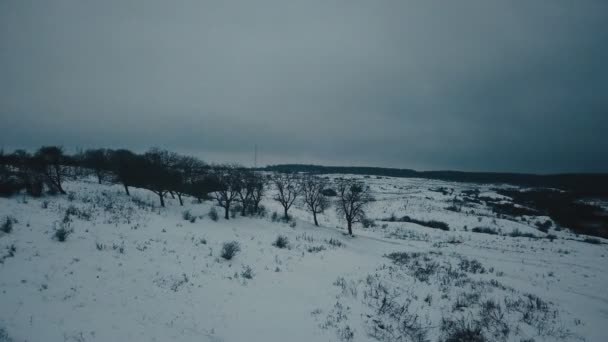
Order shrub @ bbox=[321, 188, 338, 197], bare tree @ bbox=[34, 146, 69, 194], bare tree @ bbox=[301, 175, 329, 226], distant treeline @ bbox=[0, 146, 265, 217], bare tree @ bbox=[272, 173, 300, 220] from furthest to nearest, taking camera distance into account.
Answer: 1. shrub @ bbox=[321, 188, 338, 197]
2. bare tree @ bbox=[301, 175, 329, 226]
3. bare tree @ bbox=[272, 173, 300, 220]
4. bare tree @ bbox=[34, 146, 69, 194]
5. distant treeline @ bbox=[0, 146, 265, 217]

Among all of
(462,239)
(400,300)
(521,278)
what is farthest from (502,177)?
(400,300)

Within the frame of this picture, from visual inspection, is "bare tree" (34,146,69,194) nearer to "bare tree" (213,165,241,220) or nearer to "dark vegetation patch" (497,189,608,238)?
"bare tree" (213,165,241,220)

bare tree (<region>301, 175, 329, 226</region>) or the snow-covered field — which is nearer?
the snow-covered field

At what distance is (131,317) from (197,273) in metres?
3.56

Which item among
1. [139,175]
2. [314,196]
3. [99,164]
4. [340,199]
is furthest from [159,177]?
[340,199]

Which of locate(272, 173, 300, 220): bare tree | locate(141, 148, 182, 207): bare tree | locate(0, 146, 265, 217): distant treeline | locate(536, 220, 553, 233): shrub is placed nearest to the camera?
locate(0, 146, 265, 217): distant treeline

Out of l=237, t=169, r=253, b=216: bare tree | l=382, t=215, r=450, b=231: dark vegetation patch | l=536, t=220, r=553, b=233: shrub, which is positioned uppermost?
l=237, t=169, r=253, b=216: bare tree

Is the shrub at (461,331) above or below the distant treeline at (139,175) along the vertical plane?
below

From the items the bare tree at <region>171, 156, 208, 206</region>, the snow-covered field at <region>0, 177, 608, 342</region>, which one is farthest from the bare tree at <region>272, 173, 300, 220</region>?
the snow-covered field at <region>0, 177, 608, 342</region>

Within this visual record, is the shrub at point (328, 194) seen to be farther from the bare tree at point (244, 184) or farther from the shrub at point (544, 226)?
the shrub at point (544, 226)

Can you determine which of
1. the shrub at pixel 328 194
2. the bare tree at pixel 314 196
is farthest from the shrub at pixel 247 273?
the shrub at pixel 328 194

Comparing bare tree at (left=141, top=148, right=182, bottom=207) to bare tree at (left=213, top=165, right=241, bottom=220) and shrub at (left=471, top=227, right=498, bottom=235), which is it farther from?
shrub at (left=471, top=227, right=498, bottom=235)

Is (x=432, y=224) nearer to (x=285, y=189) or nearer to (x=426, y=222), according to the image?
(x=426, y=222)

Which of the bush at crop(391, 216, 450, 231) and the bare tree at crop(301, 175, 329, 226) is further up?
the bare tree at crop(301, 175, 329, 226)
